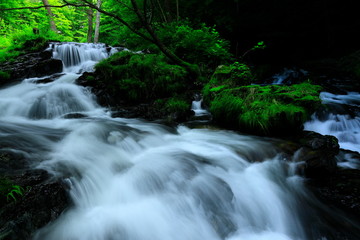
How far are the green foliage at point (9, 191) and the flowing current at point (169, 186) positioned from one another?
15.4 inches

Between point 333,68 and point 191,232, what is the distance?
10.4m

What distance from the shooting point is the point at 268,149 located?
3.63 metres

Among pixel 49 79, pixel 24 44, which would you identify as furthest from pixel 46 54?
pixel 49 79

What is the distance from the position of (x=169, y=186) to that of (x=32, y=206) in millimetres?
1501

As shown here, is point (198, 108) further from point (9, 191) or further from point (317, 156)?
point (9, 191)

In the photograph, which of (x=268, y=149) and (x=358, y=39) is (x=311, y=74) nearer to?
(x=358, y=39)

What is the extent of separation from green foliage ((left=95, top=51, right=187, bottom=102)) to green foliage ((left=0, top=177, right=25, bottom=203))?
4276 millimetres

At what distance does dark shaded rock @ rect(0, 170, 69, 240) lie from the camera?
5.50 feet

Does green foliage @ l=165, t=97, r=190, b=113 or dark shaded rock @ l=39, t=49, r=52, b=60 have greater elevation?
dark shaded rock @ l=39, t=49, r=52, b=60

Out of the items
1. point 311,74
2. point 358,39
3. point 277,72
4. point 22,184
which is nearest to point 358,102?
point 311,74

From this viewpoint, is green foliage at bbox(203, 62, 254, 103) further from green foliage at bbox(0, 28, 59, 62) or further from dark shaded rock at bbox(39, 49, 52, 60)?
green foliage at bbox(0, 28, 59, 62)

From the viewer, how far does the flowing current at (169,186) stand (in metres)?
2.22

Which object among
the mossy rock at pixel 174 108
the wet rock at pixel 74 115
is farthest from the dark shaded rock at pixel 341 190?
the wet rock at pixel 74 115

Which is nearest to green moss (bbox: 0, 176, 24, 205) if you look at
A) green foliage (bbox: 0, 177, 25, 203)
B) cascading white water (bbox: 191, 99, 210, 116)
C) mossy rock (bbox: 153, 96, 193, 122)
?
green foliage (bbox: 0, 177, 25, 203)
